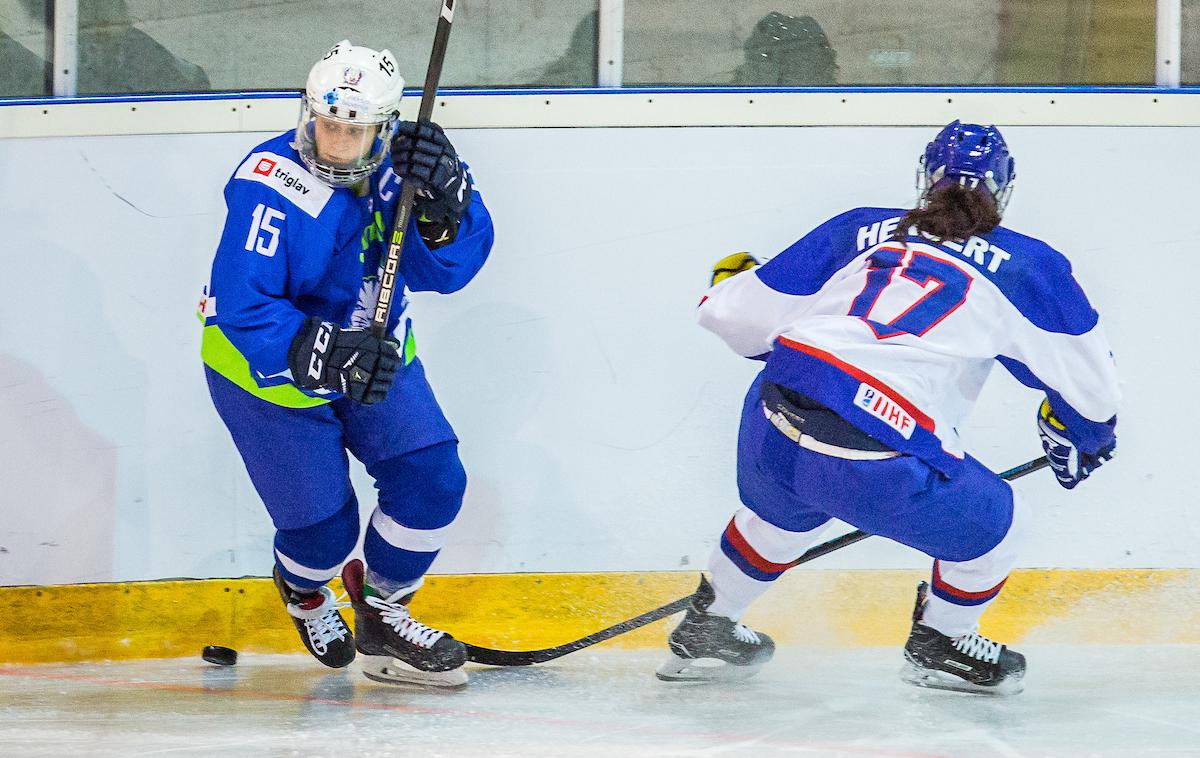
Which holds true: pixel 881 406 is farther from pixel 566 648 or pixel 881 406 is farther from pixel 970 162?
pixel 566 648

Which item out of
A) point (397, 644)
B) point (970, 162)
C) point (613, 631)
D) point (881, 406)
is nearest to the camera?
point (881, 406)

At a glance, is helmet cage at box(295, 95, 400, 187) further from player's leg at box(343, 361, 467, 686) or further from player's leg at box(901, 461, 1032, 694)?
player's leg at box(901, 461, 1032, 694)

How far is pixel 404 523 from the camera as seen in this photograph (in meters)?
2.36

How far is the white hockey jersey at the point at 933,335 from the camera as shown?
196 cm

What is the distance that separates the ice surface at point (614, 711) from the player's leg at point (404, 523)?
0.20ft

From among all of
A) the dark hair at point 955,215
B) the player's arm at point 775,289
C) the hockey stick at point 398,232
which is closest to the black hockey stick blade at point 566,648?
the player's arm at point 775,289

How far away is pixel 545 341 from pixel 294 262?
80 centimetres

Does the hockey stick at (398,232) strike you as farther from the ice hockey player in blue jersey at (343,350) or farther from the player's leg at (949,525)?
the player's leg at (949,525)

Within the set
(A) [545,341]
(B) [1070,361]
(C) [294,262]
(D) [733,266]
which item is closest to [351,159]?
(C) [294,262]

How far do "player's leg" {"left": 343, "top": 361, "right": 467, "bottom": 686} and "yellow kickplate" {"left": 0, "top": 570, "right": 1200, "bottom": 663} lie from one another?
0.45 meters

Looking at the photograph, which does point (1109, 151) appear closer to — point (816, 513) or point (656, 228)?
point (656, 228)

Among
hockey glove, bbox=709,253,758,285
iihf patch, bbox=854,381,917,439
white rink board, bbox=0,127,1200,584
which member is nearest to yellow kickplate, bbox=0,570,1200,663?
white rink board, bbox=0,127,1200,584

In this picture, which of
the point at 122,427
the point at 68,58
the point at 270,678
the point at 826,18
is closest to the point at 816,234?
the point at 826,18

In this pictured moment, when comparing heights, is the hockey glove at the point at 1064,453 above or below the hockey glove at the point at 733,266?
below
